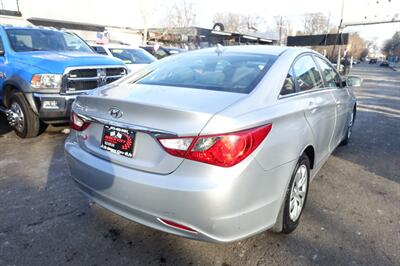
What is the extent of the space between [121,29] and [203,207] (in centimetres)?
3651

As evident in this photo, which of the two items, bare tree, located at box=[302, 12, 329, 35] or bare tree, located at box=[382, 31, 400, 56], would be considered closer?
bare tree, located at box=[302, 12, 329, 35]

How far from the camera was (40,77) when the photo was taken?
211 inches

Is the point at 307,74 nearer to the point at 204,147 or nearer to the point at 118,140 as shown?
the point at 204,147

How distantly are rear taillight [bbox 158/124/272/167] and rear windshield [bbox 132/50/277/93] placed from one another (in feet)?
1.83

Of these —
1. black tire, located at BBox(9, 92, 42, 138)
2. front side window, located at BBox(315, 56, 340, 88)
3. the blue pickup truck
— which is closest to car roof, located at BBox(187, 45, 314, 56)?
front side window, located at BBox(315, 56, 340, 88)

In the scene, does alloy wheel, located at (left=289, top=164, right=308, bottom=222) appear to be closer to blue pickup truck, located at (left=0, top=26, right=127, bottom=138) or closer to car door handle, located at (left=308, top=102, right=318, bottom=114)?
car door handle, located at (left=308, top=102, right=318, bottom=114)

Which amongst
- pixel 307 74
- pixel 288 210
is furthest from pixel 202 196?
pixel 307 74

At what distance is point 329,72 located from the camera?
4.37 m

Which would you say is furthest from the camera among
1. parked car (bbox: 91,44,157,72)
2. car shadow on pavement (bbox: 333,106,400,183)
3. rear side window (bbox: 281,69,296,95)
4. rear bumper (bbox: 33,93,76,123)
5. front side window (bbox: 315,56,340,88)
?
parked car (bbox: 91,44,157,72)

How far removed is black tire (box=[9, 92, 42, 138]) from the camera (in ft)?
18.4

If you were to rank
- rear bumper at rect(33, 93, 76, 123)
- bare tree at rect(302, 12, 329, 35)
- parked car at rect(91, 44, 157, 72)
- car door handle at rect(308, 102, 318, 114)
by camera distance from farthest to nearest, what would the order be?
bare tree at rect(302, 12, 329, 35), parked car at rect(91, 44, 157, 72), rear bumper at rect(33, 93, 76, 123), car door handle at rect(308, 102, 318, 114)

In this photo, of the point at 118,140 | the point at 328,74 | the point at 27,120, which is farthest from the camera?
the point at 27,120

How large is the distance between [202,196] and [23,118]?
185 inches

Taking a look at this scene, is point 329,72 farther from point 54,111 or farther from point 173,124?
point 54,111
